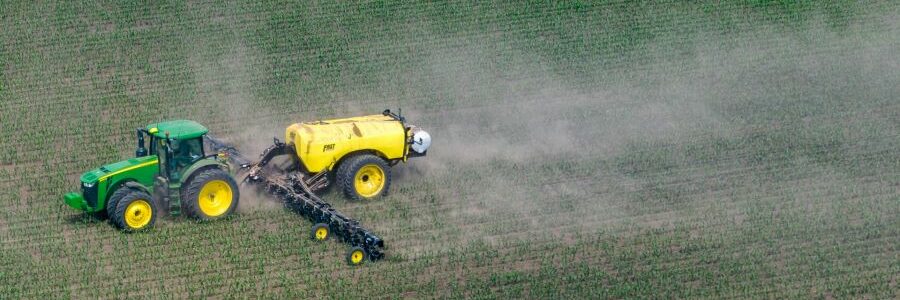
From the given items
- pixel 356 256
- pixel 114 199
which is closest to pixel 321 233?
pixel 356 256

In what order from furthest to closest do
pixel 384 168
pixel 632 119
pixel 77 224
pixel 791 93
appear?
1. pixel 791 93
2. pixel 632 119
3. pixel 384 168
4. pixel 77 224

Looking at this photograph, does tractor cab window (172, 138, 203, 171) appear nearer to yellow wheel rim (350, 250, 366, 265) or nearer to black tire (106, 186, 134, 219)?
black tire (106, 186, 134, 219)

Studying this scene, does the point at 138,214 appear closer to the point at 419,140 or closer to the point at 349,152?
the point at 349,152

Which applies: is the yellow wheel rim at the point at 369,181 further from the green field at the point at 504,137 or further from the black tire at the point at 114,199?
the black tire at the point at 114,199

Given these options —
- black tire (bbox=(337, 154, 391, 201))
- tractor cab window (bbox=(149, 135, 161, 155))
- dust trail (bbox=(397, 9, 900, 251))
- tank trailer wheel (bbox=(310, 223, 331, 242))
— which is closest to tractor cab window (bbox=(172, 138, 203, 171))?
tractor cab window (bbox=(149, 135, 161, 155))

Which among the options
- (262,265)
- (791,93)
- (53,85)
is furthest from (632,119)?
(53,85)

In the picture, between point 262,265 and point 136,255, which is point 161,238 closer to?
point 136,255
